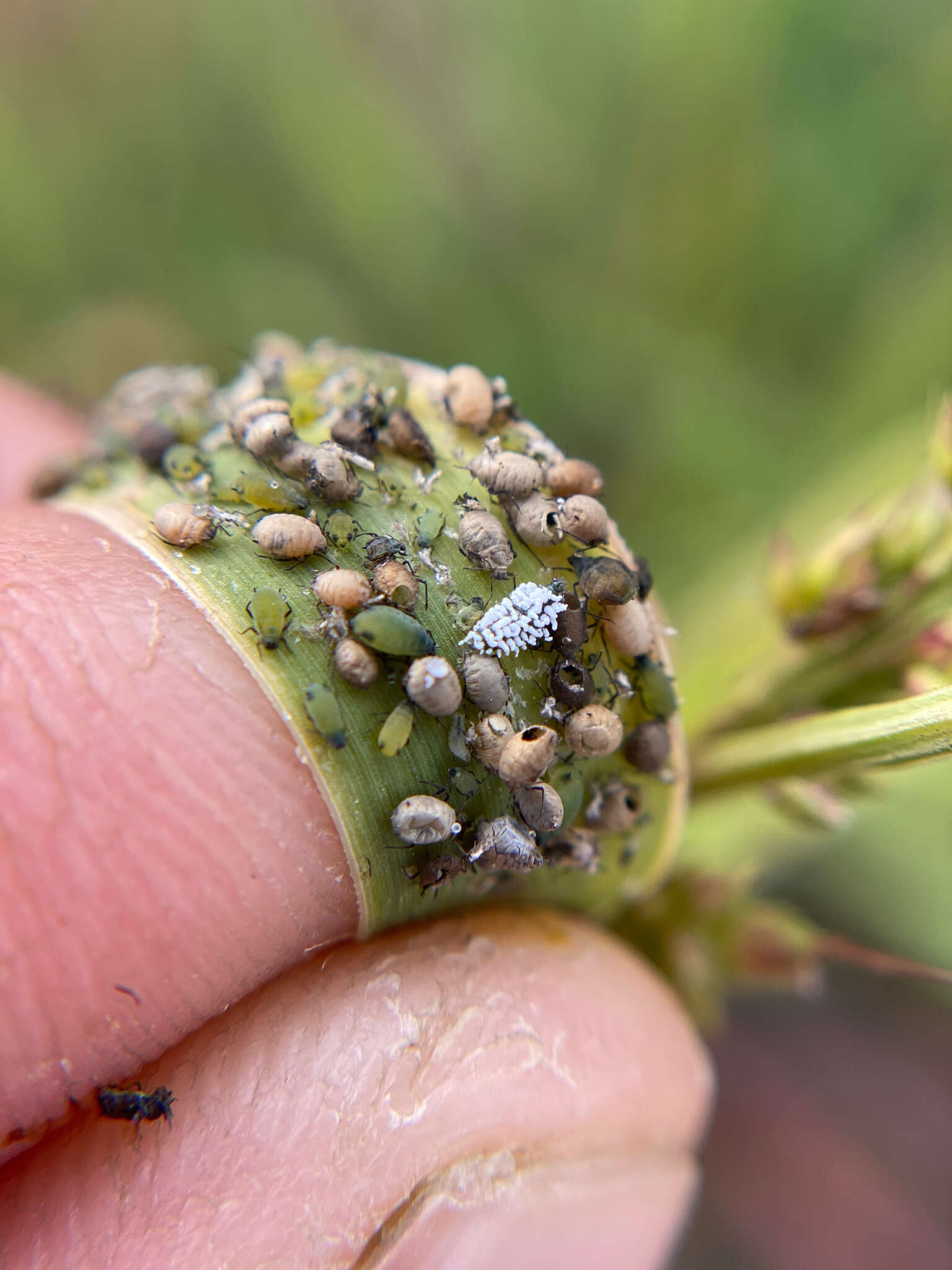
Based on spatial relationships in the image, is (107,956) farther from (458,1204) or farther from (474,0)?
(474,0)

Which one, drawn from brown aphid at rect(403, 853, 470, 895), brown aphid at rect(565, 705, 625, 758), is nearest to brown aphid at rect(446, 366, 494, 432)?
brown aphid at rect(565, 705, 625, 758)

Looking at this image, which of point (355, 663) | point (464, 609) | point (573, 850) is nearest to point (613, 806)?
point (573, 850)

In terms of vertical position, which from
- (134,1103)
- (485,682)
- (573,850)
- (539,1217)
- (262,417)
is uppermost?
(262,417)

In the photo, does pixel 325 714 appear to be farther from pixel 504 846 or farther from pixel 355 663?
pixel 504 846

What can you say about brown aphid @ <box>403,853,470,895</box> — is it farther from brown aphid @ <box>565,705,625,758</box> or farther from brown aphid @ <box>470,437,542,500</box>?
brown aphid @ <box>470,437,542,500</box>

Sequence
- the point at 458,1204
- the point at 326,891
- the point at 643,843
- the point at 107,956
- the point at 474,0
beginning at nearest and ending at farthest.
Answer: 1. the point at 107,956
2. the point at 326,891
3. the point at 458,1204
4. the point at 643,843
5. the point at 474,0

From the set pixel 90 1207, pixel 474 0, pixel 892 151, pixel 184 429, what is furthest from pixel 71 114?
pixel 90 1207
